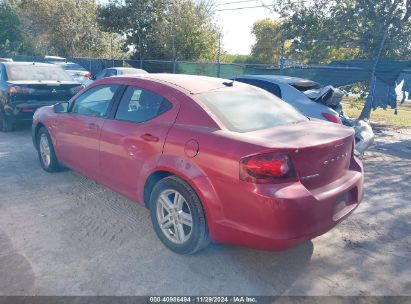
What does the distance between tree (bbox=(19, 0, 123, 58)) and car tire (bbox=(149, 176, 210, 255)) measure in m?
28.5

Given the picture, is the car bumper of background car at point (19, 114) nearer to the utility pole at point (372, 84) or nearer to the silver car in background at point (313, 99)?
the silver car in background at point (313, 99)

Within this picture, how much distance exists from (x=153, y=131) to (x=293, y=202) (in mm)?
1482

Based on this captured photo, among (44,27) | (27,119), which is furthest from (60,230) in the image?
(44,27)

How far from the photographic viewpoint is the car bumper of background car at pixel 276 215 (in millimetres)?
2396

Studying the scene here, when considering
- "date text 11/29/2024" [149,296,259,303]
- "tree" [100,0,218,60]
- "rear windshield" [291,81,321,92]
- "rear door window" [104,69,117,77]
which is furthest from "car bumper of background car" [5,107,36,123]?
"tree" [100,0,218,60]

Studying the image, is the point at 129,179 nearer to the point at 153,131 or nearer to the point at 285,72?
the point at 153,131

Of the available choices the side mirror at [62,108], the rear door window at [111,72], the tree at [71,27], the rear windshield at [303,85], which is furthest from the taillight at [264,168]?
the tree at [71,27]

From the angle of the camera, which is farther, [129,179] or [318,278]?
[129,179]

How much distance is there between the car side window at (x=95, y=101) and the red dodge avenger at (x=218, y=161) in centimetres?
2

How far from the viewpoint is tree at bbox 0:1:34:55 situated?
33.7m

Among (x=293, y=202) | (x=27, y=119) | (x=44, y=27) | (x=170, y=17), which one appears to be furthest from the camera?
(x=44, y=27)

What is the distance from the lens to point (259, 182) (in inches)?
96.3

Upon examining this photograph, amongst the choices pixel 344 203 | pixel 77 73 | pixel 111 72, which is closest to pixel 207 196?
pixel 344 203

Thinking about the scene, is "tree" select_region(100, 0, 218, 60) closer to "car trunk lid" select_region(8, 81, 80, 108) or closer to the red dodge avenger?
"car trunk lid" select_region(8, 81, 80, 108)
